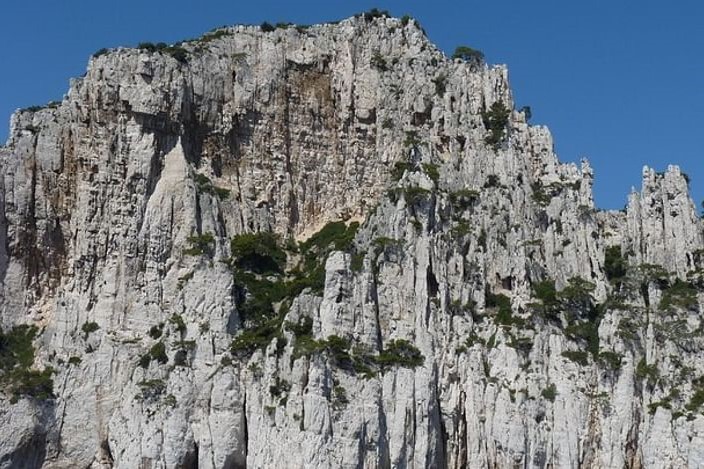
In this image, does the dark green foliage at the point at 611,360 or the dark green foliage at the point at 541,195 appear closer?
the dark green foliage at the point at 611,360

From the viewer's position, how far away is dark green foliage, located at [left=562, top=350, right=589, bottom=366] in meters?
55.8

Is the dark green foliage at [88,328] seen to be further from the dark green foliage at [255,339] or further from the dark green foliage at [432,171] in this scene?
the dark green foliage at [432,171]

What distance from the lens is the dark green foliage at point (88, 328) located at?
5588cm

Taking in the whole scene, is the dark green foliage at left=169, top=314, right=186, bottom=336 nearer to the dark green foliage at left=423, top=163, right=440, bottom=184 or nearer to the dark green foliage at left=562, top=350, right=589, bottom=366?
the dark green foliage at left=423, top=163, right=440, bottom=184

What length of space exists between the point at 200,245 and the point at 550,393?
19035mm

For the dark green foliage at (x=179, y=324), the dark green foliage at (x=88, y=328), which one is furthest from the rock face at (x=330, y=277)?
the dark green foliage at (x=179, y=324)

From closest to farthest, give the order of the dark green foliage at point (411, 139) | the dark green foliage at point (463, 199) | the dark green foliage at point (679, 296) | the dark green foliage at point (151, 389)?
the dark green foliage at point (151, 389), the dark green foliage at point (679, 296), the dark green foliage at point (463, 199), the dark green foliage at point (411, 139)

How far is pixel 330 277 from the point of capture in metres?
54.9

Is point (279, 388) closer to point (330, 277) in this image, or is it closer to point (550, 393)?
point (330, 277)

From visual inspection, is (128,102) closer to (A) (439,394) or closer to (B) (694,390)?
(A) (439,394)

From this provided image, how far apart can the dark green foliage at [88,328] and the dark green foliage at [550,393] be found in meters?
22.3

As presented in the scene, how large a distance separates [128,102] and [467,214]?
63.0 ft

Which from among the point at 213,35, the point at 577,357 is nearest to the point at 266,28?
the point at 213,35

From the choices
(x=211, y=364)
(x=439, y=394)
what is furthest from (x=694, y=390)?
(x=211, y=364)
